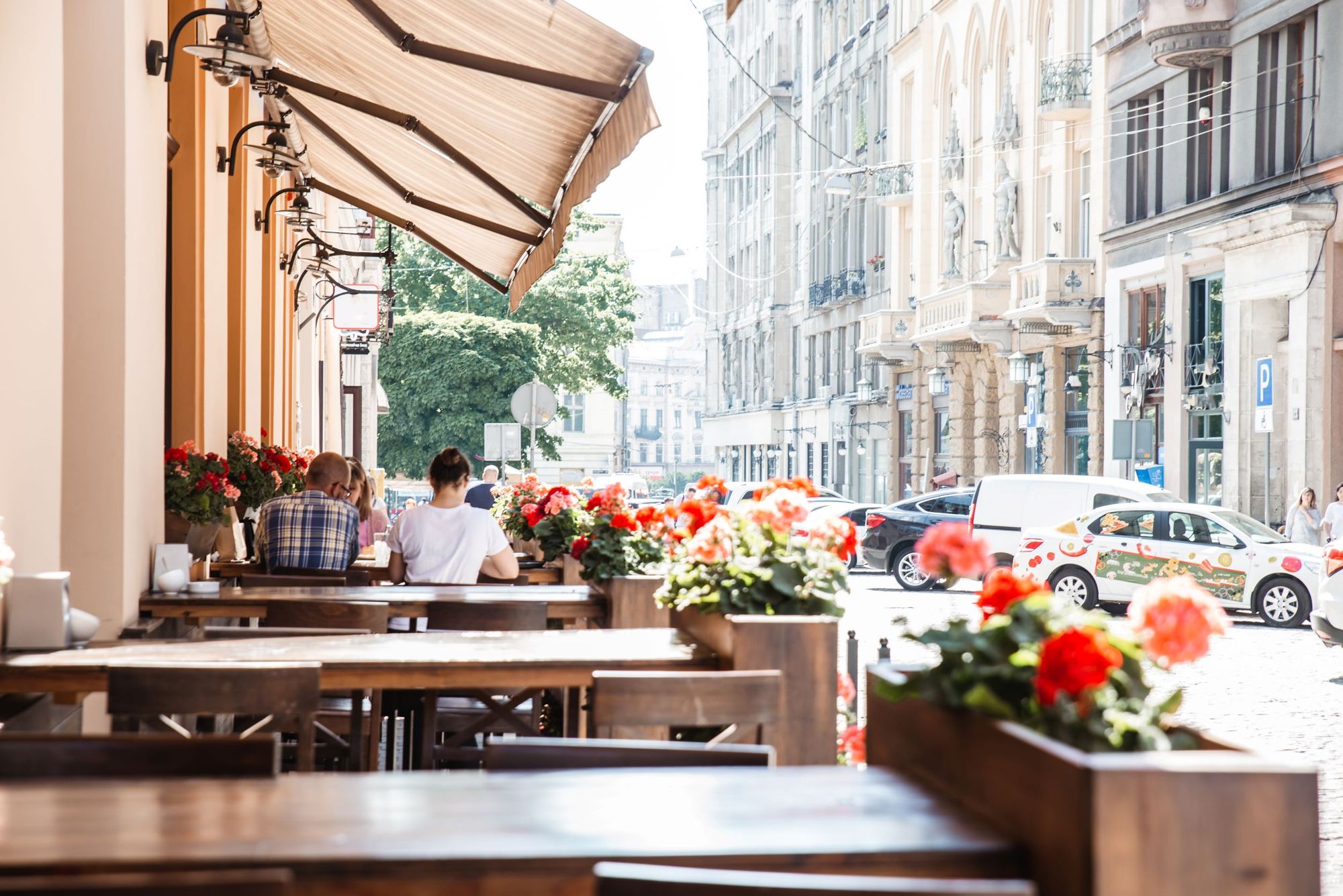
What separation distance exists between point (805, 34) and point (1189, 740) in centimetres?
5784

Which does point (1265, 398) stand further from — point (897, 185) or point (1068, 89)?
point (897, 185)

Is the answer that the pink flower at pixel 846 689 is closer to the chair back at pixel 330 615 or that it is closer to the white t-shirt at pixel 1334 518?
the chair back at pixel 330 615

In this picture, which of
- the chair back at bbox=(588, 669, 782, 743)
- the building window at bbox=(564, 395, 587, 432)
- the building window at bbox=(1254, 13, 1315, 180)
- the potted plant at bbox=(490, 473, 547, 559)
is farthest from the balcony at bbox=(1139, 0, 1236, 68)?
the building window at bbox=(564, 395, 587, 432)

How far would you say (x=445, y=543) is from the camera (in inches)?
330

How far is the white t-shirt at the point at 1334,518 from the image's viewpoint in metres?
20.2

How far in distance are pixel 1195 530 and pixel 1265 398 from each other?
4.03m

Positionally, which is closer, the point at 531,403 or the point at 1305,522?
the point at 531,403

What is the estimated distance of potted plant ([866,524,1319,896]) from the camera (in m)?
2.38

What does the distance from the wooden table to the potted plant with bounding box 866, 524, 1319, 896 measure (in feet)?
0.37

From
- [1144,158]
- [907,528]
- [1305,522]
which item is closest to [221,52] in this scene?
[1305,522]

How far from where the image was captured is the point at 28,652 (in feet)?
16.7

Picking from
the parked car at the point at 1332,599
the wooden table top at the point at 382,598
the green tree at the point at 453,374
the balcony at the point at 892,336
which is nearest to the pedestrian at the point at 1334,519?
the parked car at the point at 1332,599

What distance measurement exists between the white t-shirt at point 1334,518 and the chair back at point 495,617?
1657cm

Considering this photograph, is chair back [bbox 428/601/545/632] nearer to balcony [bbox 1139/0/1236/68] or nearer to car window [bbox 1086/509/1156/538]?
car window [bbox 1086/509/1156/538]
